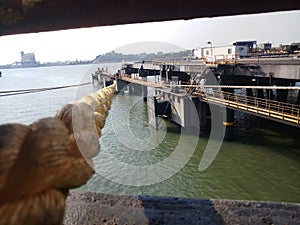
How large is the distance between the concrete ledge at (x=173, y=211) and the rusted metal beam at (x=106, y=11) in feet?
4.90

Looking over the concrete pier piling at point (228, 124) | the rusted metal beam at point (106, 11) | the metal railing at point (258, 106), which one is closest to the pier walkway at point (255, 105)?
the metal railing at point (258, 106)

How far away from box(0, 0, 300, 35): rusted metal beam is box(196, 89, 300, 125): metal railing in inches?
451

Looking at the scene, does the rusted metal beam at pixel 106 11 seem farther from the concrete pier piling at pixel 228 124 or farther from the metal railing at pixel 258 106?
the concrete pier piling at pixel 228 124

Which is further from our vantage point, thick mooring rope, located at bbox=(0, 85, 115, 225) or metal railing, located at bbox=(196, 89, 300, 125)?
metal railing, located at bbox=(196, 89, 300, 125)

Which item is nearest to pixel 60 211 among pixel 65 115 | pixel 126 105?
pixel 65 115

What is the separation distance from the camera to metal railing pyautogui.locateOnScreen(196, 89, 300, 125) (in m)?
11.5

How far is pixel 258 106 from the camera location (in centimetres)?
1537

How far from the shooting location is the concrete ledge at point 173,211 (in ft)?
6.30

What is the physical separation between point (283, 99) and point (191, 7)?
2059cm

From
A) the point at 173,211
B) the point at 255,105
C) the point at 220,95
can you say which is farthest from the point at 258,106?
the point at 173,211

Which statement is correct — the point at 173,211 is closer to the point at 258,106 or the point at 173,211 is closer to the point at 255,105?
the point at 255,105

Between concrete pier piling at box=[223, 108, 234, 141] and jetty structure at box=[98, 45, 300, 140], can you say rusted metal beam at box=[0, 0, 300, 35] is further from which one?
concrete pier piling at box=[223, 108, 234, 141]

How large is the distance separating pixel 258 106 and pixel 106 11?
1593 cm

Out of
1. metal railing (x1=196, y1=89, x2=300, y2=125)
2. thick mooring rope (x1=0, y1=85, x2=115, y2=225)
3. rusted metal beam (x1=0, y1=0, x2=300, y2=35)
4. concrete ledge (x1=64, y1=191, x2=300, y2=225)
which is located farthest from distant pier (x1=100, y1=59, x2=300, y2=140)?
thick mooring rope (x1=0, y1=85, x2=115, y2=225)
